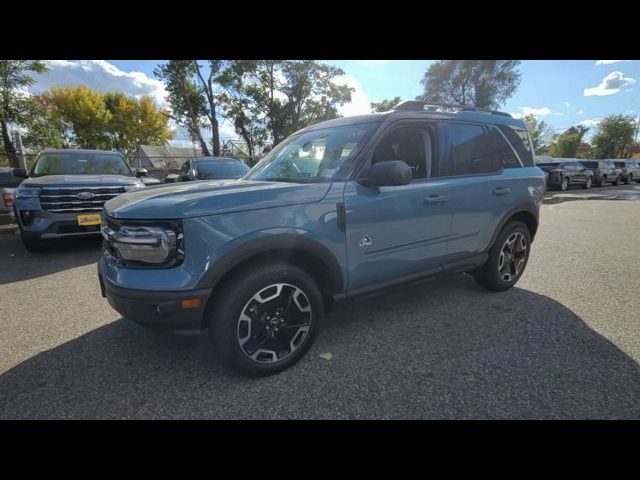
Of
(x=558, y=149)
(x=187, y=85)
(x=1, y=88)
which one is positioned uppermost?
(x=187, y=85)

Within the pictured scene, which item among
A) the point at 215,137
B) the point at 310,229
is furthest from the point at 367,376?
the point at 215,137

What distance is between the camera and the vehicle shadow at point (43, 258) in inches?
191

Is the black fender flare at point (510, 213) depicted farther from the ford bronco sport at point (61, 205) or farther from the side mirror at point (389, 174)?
the ford bronco sport at point (61, 205)

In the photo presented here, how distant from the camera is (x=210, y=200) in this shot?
2143 mm

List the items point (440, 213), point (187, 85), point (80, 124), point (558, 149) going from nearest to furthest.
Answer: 1. point (440, 213)
2. point (187, 85)
3. point (80, 124)
4. point (558, 149)

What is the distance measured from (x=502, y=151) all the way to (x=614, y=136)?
64482 millimetres

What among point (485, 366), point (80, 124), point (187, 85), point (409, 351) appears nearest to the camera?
point (485, 366)

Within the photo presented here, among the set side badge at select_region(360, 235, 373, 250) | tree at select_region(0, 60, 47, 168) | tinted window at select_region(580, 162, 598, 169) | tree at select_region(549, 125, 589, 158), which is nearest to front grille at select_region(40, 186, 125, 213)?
side badge at select_region(360, 235, 373, 250)

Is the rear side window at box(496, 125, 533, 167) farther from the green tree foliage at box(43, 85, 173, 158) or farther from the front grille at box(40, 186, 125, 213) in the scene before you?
the green tree foliage at box(43, 85, 173, 158)
